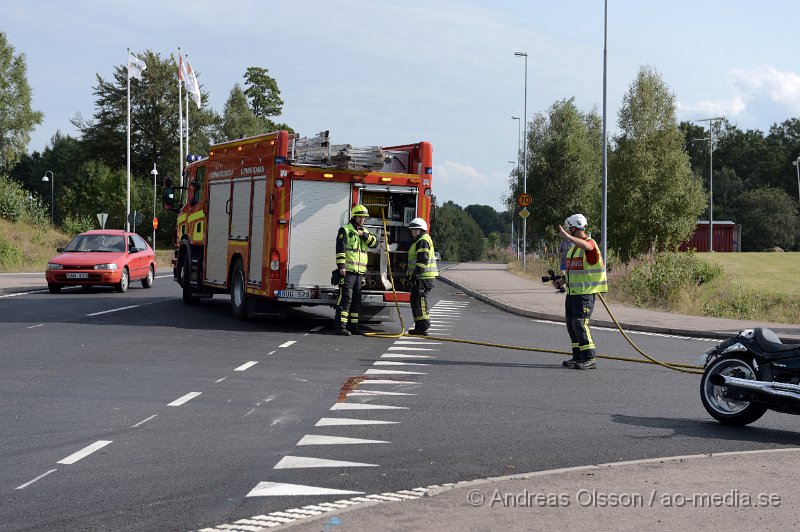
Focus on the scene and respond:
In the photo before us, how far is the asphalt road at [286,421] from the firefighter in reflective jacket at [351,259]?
62cm

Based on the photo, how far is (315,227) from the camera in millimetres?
17016

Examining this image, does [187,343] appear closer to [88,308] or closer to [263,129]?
[88,308]

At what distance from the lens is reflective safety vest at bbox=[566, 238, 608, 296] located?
42.9 ft

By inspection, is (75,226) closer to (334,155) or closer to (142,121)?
(142,121)

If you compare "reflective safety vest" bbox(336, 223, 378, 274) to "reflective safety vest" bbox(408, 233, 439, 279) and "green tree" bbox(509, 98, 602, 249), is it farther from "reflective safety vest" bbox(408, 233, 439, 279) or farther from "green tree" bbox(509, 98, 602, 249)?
A: "green tree" bbox(509, 98, 602, 249)

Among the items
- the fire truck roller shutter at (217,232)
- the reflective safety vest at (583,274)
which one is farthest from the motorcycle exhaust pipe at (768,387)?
the fire truck roller shutter at (217,232)

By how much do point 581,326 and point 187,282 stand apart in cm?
1123

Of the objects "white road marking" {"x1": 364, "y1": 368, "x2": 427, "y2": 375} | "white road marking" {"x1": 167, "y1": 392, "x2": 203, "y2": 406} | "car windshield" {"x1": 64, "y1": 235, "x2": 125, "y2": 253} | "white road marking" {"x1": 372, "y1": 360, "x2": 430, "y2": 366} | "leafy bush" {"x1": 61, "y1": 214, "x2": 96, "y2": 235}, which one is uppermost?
"leafy bush" {"x1": 61, "y1": 214, "x2": 96, "y2": 235}

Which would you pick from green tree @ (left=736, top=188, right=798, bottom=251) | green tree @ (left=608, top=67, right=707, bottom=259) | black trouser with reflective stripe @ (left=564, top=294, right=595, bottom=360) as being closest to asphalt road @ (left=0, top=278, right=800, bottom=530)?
black trouser with reflective stripe @ (left=564, top=294, right=595, bottom=360)

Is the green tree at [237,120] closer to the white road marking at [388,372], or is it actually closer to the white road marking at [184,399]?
the white road marking at [388,372]

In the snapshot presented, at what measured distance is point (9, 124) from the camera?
243ft

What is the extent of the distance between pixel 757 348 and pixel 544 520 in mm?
4122

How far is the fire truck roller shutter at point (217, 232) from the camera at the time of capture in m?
19.2

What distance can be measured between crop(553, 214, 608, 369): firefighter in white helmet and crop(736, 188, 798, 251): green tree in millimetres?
91040
